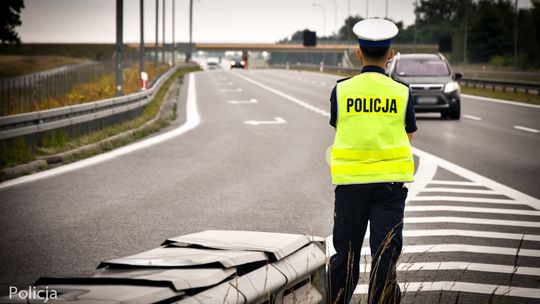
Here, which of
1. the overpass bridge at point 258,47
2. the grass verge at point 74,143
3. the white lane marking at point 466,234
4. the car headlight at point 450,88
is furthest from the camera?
the overpass bridge at point 258,47

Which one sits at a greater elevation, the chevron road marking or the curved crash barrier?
Result: the curved crash barrier

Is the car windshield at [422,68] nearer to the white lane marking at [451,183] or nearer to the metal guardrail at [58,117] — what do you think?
the metal guardrail at [58,117]

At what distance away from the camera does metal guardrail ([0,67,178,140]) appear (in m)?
14.4

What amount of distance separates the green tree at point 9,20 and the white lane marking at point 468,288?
95324mm

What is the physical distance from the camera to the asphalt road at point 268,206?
7484 millimetres

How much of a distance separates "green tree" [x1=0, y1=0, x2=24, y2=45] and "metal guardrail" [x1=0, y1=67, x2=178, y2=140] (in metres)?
79.9

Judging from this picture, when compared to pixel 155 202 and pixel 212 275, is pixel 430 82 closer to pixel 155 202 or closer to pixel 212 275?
pixel 155 202

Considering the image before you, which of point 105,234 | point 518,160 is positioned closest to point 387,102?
point 105,234

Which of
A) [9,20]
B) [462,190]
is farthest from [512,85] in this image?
[9,20]

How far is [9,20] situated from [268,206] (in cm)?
9509

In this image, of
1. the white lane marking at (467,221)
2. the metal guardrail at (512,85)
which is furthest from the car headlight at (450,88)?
the white lane marking at (467,221)

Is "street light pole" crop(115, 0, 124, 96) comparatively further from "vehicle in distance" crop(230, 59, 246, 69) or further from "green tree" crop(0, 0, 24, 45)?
"vehicle in distance" crop(230, 59, 246, 69)

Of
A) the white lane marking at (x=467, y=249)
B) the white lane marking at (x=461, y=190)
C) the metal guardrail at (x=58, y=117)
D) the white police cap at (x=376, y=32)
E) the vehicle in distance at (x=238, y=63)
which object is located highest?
the white police cap at (x=376, y=32)

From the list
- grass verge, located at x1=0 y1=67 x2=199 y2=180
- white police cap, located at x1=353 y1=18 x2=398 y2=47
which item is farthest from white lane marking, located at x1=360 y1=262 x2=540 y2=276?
grass verge, located at x1=0 y1=67 x2=199 y2=180
